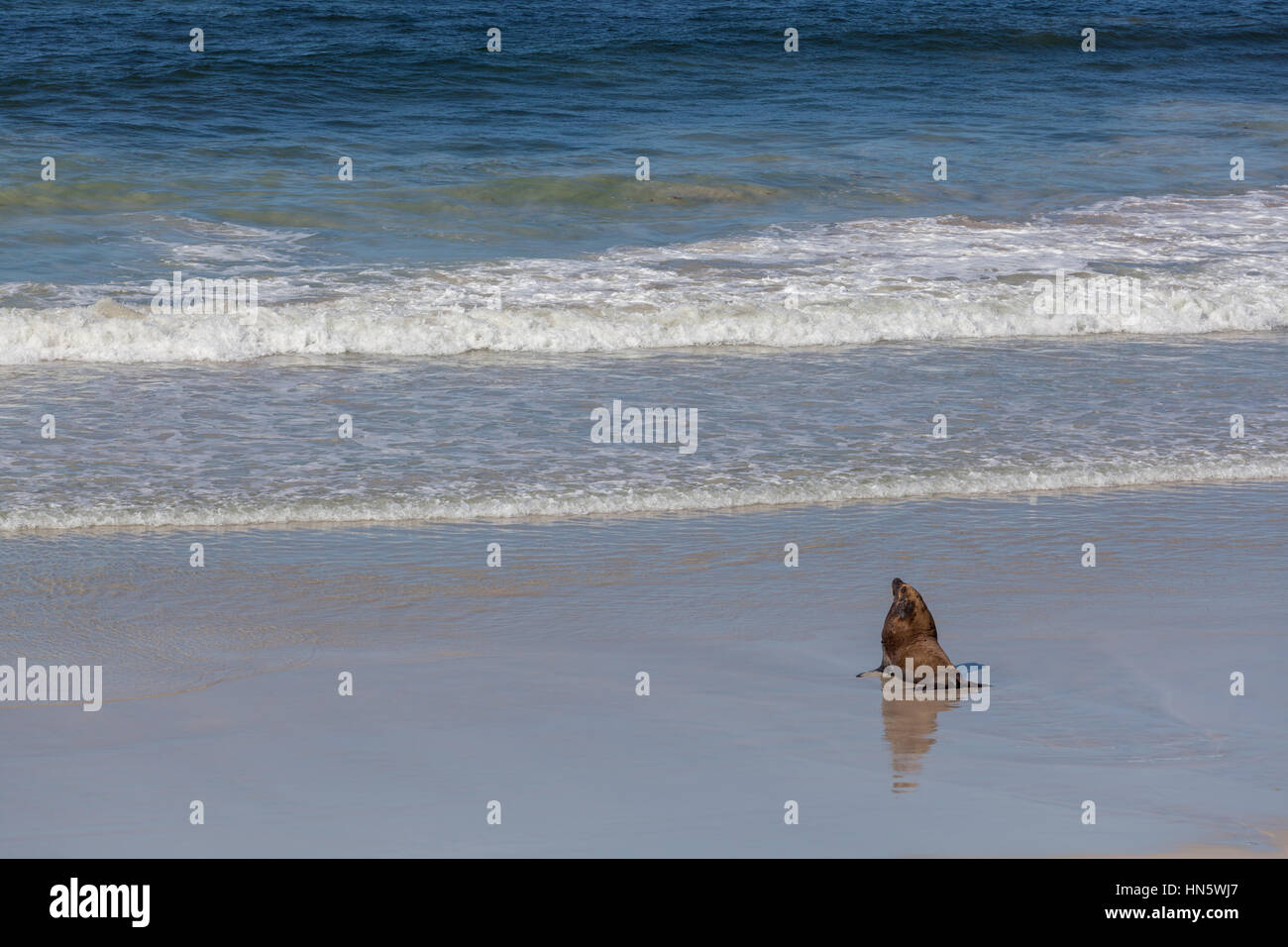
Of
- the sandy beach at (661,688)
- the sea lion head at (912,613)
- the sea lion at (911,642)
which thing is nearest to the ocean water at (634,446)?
the sandy beach at (661,688)

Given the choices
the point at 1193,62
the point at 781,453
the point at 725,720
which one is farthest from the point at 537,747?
the point at 1193,62

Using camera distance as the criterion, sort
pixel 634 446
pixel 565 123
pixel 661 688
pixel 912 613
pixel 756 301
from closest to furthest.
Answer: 1. pixel 661 688
2. pixel 912 613
3. pixel 634 446
4. pixel 756 301
5. pixel 565 123

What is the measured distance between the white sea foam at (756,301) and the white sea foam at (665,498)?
339cm

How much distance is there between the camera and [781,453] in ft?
25.1

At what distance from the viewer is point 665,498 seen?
6.95 meters

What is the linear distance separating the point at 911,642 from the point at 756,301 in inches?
255

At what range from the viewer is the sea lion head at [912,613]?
4.93m

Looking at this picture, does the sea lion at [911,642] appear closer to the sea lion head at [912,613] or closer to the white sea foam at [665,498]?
the sea lion head at [912,613]

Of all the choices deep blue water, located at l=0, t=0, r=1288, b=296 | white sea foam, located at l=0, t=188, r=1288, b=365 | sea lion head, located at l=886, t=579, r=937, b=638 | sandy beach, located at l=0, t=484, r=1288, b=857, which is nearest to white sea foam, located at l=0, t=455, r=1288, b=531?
sandy beach, located at l=0, t=484, r=1288, b=857

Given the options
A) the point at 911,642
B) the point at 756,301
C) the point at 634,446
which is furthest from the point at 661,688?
the point at 756,301

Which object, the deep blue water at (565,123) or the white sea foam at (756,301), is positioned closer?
the white sea foam at (756,301)

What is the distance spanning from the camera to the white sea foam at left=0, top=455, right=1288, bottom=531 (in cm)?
660

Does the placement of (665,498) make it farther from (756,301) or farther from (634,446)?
(756,301)

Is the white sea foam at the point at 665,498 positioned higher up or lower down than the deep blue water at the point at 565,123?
lower down
